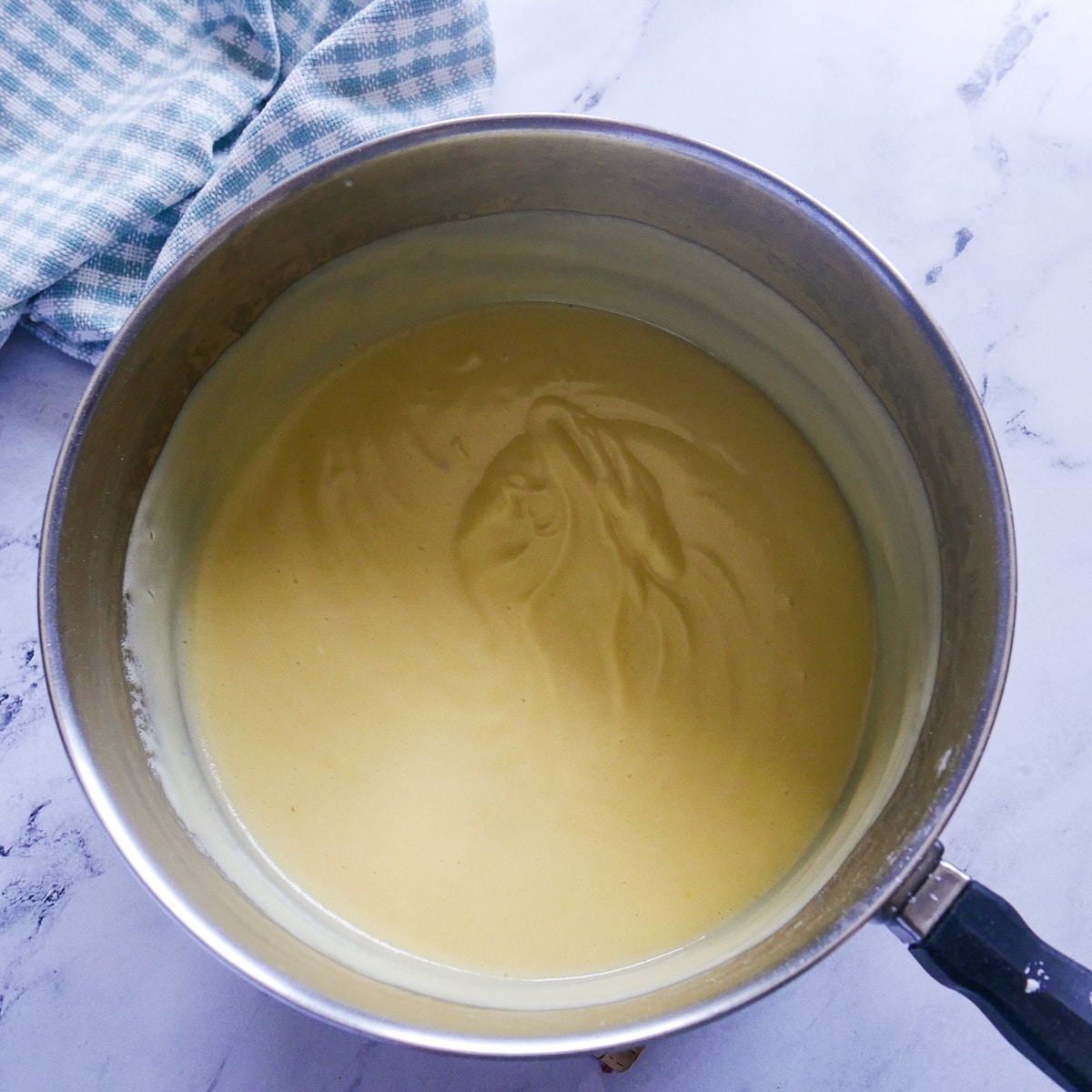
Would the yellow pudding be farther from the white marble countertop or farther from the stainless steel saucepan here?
the white marble countertop

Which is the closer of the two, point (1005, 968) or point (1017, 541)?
point (1005, 968)

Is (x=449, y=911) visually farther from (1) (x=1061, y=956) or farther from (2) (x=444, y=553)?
(1) (x=1061, y=956)

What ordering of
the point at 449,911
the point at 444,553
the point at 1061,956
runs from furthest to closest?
the point at 444,553, the point at 449,911, the point at 1061,956

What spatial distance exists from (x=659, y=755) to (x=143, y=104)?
0.89m

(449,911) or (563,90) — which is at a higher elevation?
(563,90)

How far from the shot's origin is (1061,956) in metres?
0.64

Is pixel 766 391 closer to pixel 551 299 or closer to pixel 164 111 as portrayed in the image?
pixel 551 299

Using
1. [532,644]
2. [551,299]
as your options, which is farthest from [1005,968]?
[551,299]

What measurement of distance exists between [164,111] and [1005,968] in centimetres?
111

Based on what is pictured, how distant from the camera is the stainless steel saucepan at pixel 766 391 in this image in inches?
25.6

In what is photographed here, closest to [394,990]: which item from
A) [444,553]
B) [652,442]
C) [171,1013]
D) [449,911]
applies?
[449,911]

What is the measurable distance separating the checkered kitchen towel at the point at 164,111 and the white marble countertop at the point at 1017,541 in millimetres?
81

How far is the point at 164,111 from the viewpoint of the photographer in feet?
3.32

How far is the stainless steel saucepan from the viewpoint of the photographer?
0.65 meters
